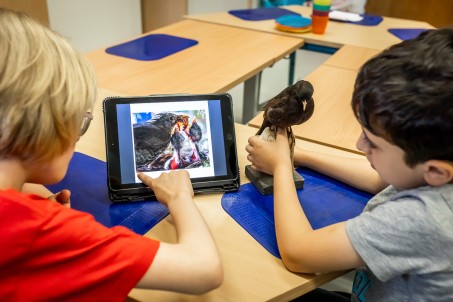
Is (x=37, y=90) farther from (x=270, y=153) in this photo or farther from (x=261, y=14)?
(x=261, y=14)

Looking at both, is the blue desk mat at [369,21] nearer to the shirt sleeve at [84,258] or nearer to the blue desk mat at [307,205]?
the blue desk mat at [307,205]

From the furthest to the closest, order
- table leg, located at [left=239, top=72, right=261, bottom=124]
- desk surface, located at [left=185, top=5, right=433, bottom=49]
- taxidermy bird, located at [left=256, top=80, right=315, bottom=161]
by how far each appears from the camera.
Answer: table leg, located at [left=239, top=72, right=261, bottom=124], desk surface, located at [left=185, top=5, right=433, bottom=49], taxidermy bird, located at [left=256, top=80, right=315, bottom=161]

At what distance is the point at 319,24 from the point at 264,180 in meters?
1.41

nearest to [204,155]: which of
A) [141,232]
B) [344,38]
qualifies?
[141,232]

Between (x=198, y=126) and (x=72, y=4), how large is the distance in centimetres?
260

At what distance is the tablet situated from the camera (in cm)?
96

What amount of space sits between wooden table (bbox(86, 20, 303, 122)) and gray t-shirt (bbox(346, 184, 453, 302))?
35.2 inches

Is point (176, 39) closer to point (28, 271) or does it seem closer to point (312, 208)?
point (312, 208)

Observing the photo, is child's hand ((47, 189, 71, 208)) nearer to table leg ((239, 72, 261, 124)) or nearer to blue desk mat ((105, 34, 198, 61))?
blue desk mat ((105, 34, 198, 61))

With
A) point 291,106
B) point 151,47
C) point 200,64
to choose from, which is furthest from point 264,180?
point 151,47

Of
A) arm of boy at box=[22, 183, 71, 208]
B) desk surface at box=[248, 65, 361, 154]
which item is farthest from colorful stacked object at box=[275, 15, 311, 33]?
arm of boy at box=[22, 183, 71, 208]

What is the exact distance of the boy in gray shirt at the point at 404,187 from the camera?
690mm

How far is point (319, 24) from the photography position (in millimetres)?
2195

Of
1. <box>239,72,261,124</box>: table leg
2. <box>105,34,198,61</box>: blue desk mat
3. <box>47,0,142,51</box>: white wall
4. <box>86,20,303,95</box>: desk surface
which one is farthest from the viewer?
<box>47,0,142,51</box>: white wall
